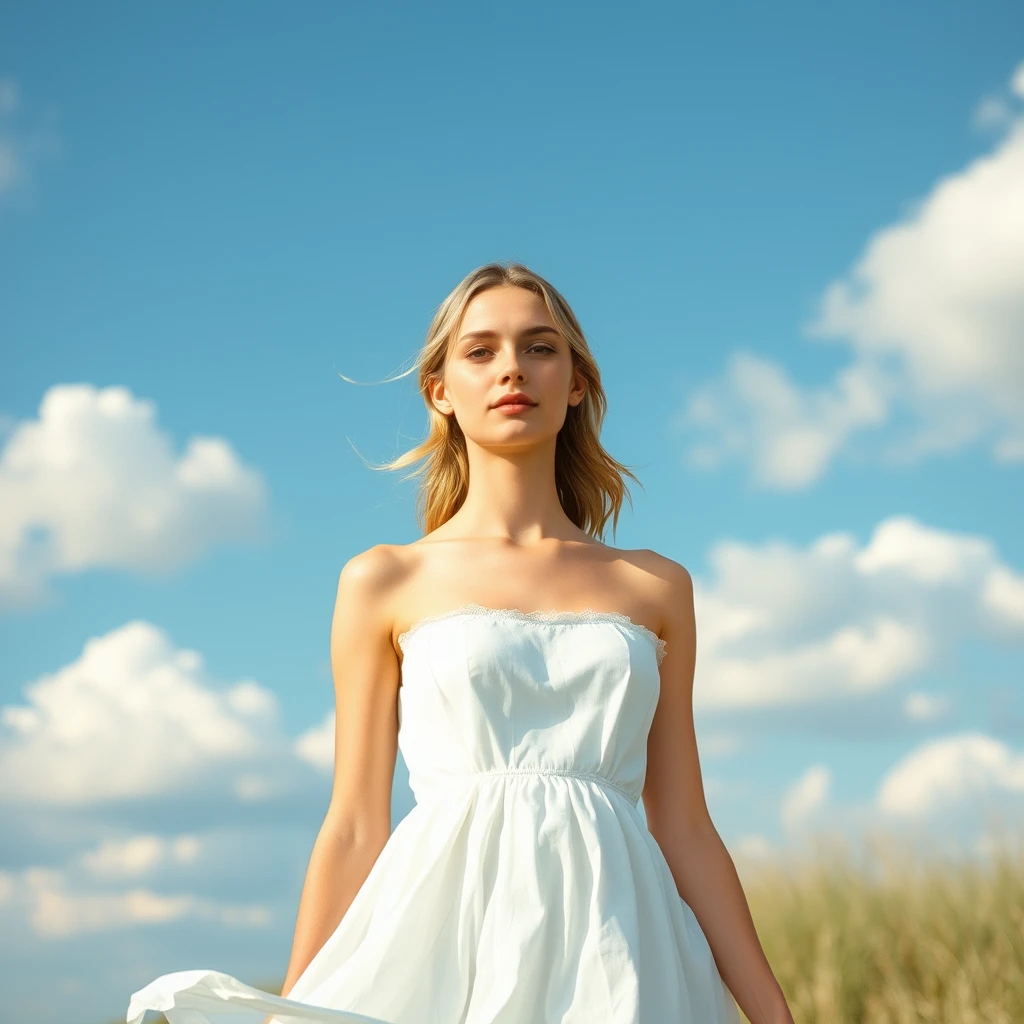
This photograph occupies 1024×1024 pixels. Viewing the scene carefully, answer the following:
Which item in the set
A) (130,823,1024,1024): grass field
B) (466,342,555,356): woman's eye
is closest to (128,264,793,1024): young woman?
(466,342,555,356): woman's eye

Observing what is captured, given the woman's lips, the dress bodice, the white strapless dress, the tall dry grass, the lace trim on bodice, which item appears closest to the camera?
the white strapless dress

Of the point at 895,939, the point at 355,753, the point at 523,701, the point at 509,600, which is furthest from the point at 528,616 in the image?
the point at 895,939

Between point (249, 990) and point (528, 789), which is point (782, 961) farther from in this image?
point (249, 990)

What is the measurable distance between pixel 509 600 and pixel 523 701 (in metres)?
0.26

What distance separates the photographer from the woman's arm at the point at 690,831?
8.82 feet

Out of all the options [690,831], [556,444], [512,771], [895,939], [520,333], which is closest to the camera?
[512,771]

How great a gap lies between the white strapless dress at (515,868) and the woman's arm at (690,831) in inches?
3.0

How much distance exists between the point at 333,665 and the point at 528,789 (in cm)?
59

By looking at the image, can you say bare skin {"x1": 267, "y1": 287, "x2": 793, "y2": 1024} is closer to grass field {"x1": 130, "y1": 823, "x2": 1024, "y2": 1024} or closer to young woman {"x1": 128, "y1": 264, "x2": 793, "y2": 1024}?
young woman {"x1": 128, "y1": 264, "x2": 793, "y2": 1024}

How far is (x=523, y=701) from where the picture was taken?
8.54ft

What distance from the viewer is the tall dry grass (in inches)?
200

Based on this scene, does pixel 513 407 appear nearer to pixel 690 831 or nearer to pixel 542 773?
pixel 542 773

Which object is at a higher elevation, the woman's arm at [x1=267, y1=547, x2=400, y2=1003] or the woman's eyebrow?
the woman's eyebrow

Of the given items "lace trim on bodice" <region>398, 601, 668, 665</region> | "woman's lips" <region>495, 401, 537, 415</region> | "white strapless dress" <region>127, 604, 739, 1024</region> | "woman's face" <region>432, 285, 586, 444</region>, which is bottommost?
"white strapless dress" <region>127, 604, 739, 1024</region>
